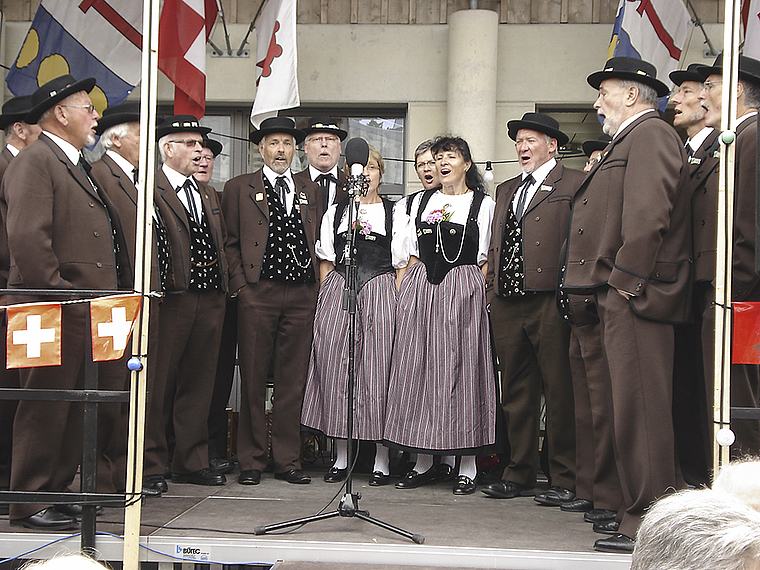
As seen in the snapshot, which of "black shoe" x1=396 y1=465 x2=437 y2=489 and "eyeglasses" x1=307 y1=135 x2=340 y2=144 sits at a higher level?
"eyeglasses" x1=307 y1=135 x2=340 y2=144

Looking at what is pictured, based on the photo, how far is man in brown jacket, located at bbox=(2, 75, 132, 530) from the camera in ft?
11.0

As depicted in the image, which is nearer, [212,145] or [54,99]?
[54,99]

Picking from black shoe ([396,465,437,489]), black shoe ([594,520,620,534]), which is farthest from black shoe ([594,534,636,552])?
black shoe ([396,465,437,489])

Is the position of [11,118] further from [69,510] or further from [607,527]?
[607,527]

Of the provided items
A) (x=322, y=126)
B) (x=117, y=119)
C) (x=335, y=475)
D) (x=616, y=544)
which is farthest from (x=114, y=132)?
(x=616, y=544)

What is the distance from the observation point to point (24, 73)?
6.62 m

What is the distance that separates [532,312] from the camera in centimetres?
426

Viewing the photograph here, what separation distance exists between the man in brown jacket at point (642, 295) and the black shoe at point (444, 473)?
1.42m

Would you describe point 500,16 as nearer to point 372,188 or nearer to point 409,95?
point 409,95

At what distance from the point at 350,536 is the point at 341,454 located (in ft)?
4.58

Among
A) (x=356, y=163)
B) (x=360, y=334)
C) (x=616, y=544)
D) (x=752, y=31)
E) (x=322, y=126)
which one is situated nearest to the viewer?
(x=616, y=544)

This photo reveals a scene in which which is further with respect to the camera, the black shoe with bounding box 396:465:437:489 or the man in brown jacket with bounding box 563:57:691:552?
the black shoe with bounding box 396:465:437:489

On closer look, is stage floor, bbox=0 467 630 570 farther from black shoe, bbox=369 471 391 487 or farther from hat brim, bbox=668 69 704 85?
hat brim, bbox=668 69 704 85

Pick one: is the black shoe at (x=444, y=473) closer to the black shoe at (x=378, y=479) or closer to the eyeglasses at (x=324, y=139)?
the black shoe at (x=378, y=479)
